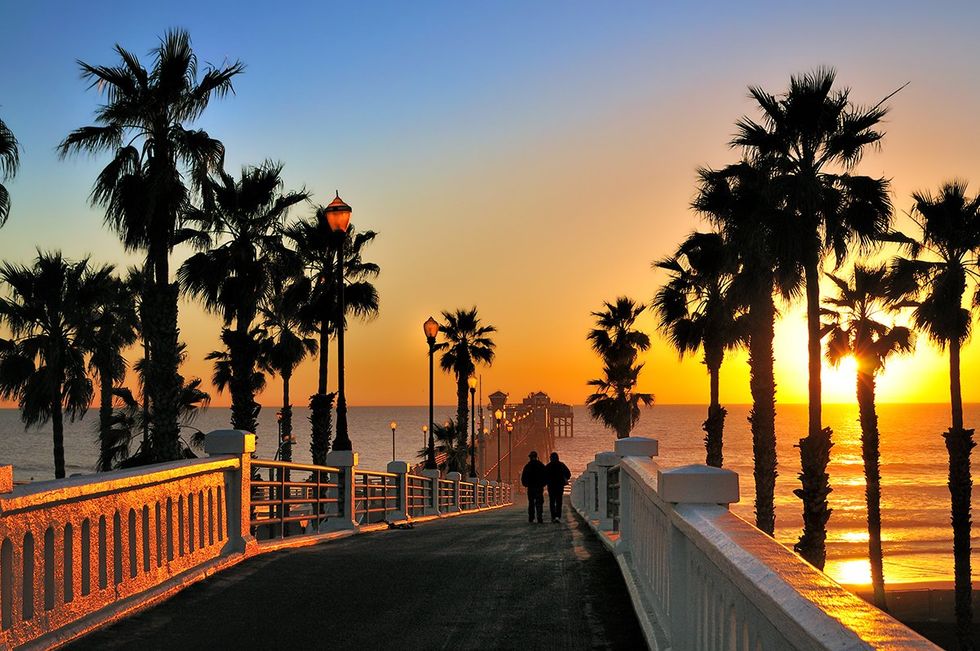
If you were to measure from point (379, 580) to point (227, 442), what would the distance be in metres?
2.39

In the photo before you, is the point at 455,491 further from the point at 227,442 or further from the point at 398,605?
the point at 398,605

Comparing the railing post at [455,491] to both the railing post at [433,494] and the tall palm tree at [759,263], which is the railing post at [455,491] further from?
the tall palm tree at [759,263]

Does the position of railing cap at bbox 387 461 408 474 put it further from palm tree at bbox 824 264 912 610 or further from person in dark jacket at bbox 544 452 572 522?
palm tree at bbox 824 264 912 610

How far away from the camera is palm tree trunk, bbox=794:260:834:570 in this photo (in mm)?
30031

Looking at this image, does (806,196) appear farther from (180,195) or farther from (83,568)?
(83,568)

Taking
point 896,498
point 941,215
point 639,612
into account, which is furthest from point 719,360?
point 896,498

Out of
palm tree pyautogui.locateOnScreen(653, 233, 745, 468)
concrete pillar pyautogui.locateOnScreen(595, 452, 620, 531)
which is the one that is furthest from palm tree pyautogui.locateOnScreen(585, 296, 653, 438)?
concrete pillar pyautogui.locateOnScreen(595, 452, 620, 531)

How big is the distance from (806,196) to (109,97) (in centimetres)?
1868

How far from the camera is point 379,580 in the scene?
11.2 meters

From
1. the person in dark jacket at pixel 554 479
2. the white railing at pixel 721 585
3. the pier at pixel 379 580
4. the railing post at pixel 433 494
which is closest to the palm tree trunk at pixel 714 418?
the railing post at pixel 433 494

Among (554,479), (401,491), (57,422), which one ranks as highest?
(57,422)

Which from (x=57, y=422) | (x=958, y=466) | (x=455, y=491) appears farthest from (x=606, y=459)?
(x=57, y=422)

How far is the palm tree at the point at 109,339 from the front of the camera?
42094 mm

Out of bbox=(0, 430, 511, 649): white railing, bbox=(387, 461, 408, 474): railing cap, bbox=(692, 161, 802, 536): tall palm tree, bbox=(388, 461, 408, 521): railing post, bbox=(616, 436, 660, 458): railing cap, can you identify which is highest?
bbox=(692, 161, 802, 536): tall palm tree
